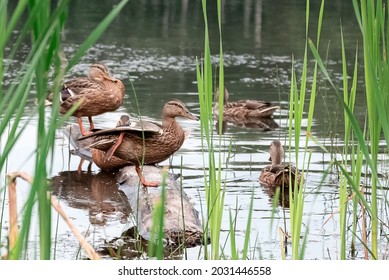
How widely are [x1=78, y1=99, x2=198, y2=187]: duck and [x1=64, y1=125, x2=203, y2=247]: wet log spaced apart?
145 millimetres

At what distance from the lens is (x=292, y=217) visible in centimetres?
408

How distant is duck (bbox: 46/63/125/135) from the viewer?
9414mm

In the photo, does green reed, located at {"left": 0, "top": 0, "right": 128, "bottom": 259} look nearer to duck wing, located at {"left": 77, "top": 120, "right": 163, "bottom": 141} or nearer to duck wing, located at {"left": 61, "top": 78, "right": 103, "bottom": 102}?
duck wing, located at {"left": 77, "top": 120, "right": 163, "bottom": 141}

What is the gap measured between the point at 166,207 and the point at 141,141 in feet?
4.52

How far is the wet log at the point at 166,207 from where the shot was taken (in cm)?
560

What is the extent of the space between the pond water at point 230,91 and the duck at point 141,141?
27 cm

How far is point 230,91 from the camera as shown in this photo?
13281mm

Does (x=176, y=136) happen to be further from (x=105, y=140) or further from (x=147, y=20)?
(x=147, y=20)

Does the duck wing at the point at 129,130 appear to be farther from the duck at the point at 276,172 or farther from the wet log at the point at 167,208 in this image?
the duck at the point at 276,172

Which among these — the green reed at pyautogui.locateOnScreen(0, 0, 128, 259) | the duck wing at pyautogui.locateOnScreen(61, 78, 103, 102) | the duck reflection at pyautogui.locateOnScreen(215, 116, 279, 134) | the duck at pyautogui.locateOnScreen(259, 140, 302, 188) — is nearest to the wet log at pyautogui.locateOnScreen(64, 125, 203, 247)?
the duck at pyautogui.locateOnScreen(259, 140, 302, 188)

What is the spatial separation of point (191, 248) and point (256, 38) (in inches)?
501

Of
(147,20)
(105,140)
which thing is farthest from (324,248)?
(147,20)

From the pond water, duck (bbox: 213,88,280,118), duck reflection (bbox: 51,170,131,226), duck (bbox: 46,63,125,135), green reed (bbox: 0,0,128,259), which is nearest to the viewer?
green reed (bbox: 0,0,128,259)
